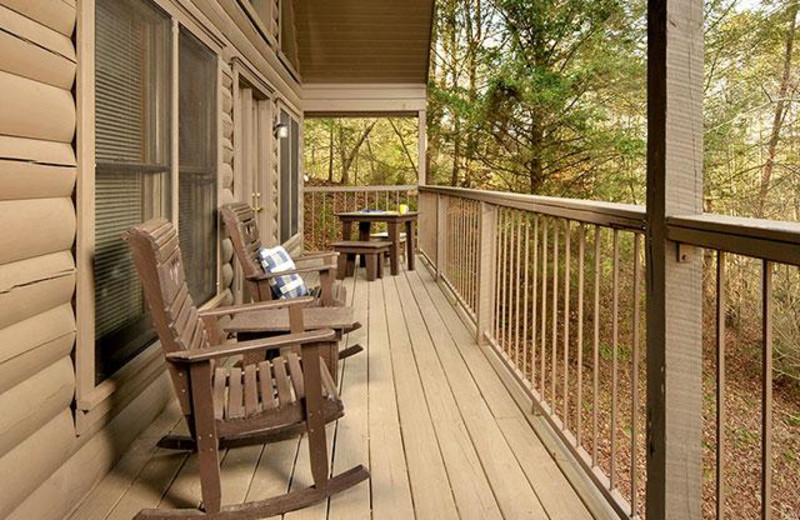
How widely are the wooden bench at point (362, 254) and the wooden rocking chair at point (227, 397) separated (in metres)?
4.70

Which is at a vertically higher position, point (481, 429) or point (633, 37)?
point (633, 37)

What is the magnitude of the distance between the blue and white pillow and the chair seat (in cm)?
131

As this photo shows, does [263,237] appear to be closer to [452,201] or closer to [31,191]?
[452,201]

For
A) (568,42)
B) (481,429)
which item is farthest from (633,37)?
(481,429)

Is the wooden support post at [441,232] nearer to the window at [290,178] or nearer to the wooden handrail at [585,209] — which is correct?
the window at [290,178]

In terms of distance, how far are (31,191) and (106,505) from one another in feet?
3.48

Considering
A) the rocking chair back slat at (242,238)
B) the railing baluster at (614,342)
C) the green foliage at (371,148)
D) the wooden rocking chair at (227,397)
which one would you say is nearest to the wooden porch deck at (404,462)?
the wooden rocking chair at (227,397)

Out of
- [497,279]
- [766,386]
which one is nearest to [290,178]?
[497,279]

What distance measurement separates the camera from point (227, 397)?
2174mm

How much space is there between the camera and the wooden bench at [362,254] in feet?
23.0

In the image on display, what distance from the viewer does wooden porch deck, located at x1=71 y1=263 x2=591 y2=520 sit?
208 centimetres

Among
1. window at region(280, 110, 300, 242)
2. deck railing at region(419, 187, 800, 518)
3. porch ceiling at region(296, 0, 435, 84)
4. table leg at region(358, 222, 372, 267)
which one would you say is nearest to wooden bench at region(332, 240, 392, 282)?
table leg at region(358, 222, 372, 267)

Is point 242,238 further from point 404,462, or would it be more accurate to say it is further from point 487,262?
point 404,462

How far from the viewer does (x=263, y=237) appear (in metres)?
6.18
